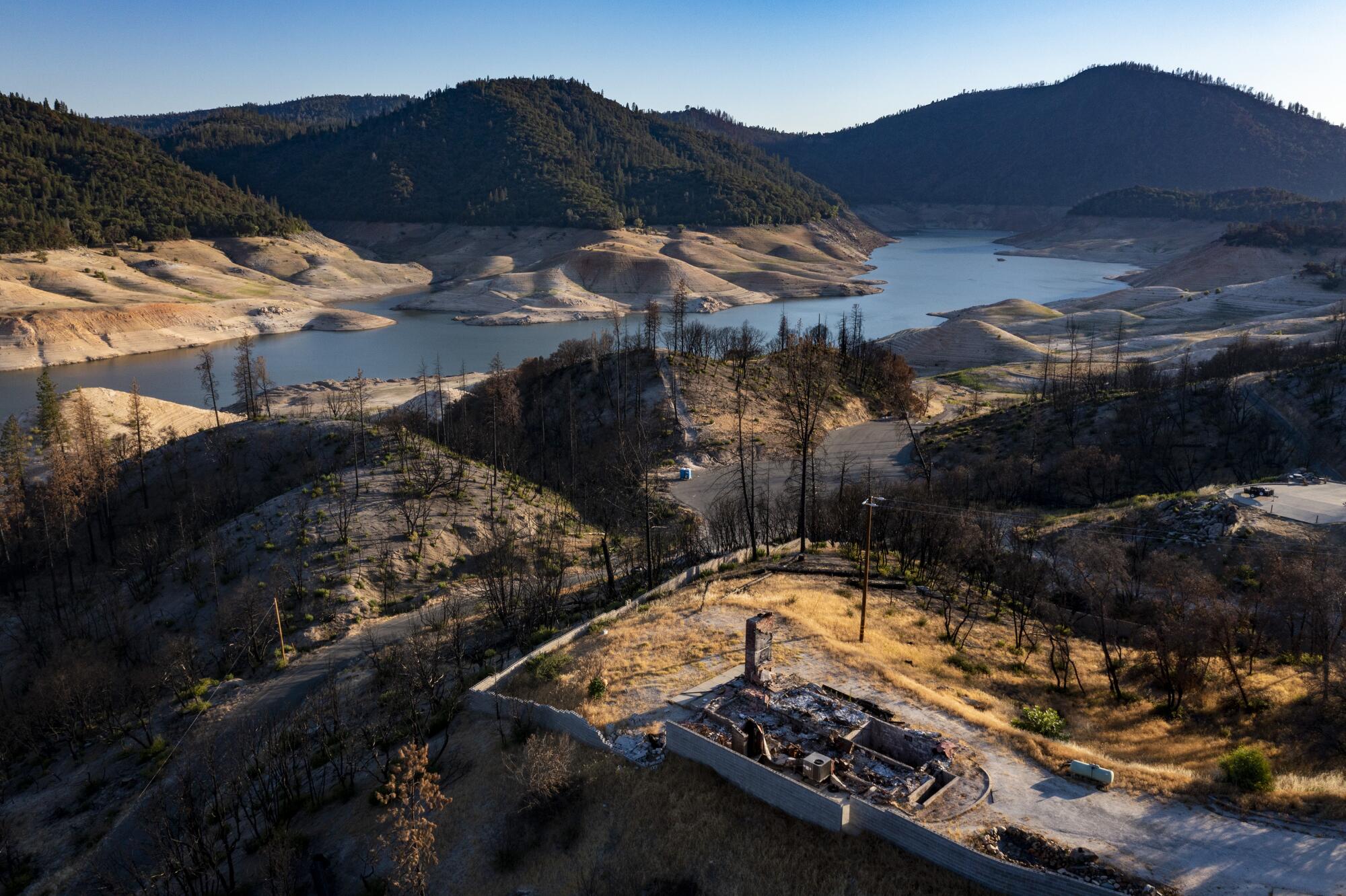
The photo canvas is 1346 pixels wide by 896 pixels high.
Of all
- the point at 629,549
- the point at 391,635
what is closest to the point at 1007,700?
the point at 629,549

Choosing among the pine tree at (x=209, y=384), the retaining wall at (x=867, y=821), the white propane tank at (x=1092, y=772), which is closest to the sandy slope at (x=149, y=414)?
the pine tree at (x=209, y=384)

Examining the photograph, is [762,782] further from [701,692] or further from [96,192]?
[96,192]

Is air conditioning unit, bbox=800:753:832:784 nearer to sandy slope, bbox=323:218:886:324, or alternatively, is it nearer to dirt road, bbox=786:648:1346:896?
dirt road, bbox=786:648:1346:896

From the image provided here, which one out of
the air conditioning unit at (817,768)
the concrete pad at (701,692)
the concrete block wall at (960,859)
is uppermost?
the air conditioning unit at (817,768)

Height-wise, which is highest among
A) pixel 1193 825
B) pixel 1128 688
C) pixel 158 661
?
pixel 1193 825

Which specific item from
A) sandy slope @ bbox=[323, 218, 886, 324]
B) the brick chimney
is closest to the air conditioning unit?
the brick chimney

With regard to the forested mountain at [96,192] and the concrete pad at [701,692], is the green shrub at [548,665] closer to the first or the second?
the concrete pad at [701,692]

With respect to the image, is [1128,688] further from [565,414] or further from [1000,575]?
[565,414]
